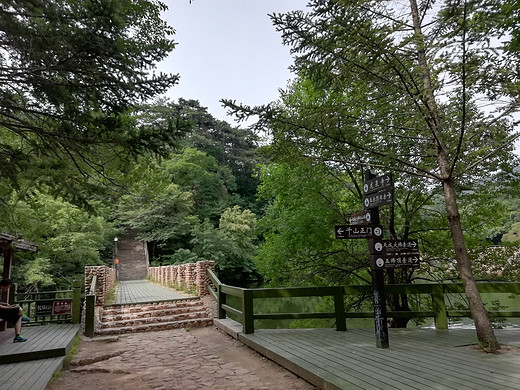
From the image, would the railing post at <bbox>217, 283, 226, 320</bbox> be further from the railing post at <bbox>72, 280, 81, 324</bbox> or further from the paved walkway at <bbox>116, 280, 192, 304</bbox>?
the railing post at <bbox>72, 280, 81, 324</bbox>

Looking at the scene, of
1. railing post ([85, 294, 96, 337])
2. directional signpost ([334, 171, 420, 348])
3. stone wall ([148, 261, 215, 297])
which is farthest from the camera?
stone wall ([148, 261, 215, 297])

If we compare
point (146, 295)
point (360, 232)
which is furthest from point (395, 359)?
point (146, 295)

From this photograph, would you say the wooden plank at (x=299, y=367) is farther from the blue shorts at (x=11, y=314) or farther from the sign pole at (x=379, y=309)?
the blue shorts at (x=11, y=314)

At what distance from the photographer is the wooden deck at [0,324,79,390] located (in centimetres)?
442

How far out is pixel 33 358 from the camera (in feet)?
18.1

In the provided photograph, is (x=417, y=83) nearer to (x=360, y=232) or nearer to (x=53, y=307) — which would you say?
(x=360, y=232)

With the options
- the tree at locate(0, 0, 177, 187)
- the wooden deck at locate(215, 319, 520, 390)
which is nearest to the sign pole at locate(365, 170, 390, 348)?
the wooden deck at locate(215, 319, 520, 390)

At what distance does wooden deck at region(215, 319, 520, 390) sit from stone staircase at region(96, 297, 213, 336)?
129 inches

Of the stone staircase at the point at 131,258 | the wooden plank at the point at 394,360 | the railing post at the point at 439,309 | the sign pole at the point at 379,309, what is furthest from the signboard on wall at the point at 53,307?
the stone staircase at the point at 131,258

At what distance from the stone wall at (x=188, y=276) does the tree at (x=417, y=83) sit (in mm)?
6147

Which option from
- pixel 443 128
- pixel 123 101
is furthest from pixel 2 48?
pixel 443 128

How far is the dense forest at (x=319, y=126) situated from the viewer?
401cm

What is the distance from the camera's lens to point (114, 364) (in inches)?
221

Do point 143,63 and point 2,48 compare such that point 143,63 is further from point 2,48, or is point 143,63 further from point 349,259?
point 349,259
